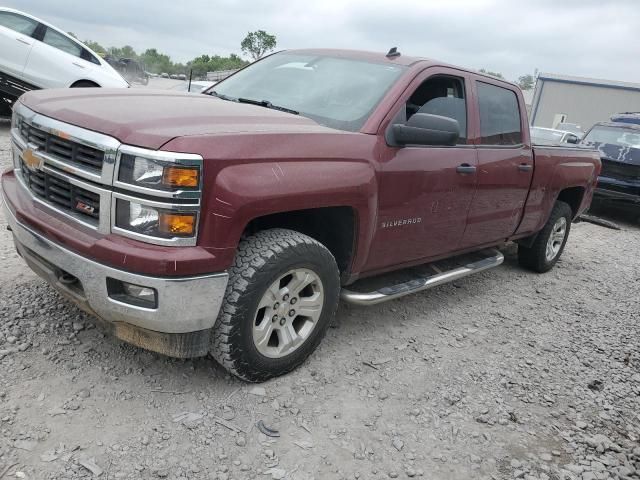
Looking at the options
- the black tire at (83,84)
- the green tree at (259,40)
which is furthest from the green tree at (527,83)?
the black tire at (83,84)

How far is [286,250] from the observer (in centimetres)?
275

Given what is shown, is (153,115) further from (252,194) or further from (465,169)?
(465,169)

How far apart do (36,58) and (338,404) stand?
311 inches

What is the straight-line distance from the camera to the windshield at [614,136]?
1006cm

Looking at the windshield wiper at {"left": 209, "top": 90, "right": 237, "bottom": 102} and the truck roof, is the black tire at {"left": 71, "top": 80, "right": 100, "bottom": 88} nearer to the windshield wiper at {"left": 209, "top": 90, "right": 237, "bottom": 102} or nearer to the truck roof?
the windshield wiper at {"left": 209, "top": 90, "right": 237, "bottom": 102}

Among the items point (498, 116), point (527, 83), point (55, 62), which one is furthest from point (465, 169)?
point (527, 83)

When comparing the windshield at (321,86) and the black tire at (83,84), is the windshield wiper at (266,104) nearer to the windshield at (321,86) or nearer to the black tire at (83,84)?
the windshield at (321,86)

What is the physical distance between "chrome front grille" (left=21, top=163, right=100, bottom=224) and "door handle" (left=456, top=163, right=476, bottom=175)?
2355 millimetres

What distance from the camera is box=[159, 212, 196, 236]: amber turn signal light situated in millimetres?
2371

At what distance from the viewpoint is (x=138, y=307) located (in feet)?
7.98

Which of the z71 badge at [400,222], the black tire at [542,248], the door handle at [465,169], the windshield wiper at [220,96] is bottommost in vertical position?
the black tire at [542,248]

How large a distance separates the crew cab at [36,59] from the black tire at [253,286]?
7222mm

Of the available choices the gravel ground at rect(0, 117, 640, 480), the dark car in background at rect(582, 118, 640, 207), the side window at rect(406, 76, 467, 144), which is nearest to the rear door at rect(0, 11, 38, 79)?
the gravel ground at rect(0, 117, 640, 480)

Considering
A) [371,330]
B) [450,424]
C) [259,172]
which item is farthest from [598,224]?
[259,172]
